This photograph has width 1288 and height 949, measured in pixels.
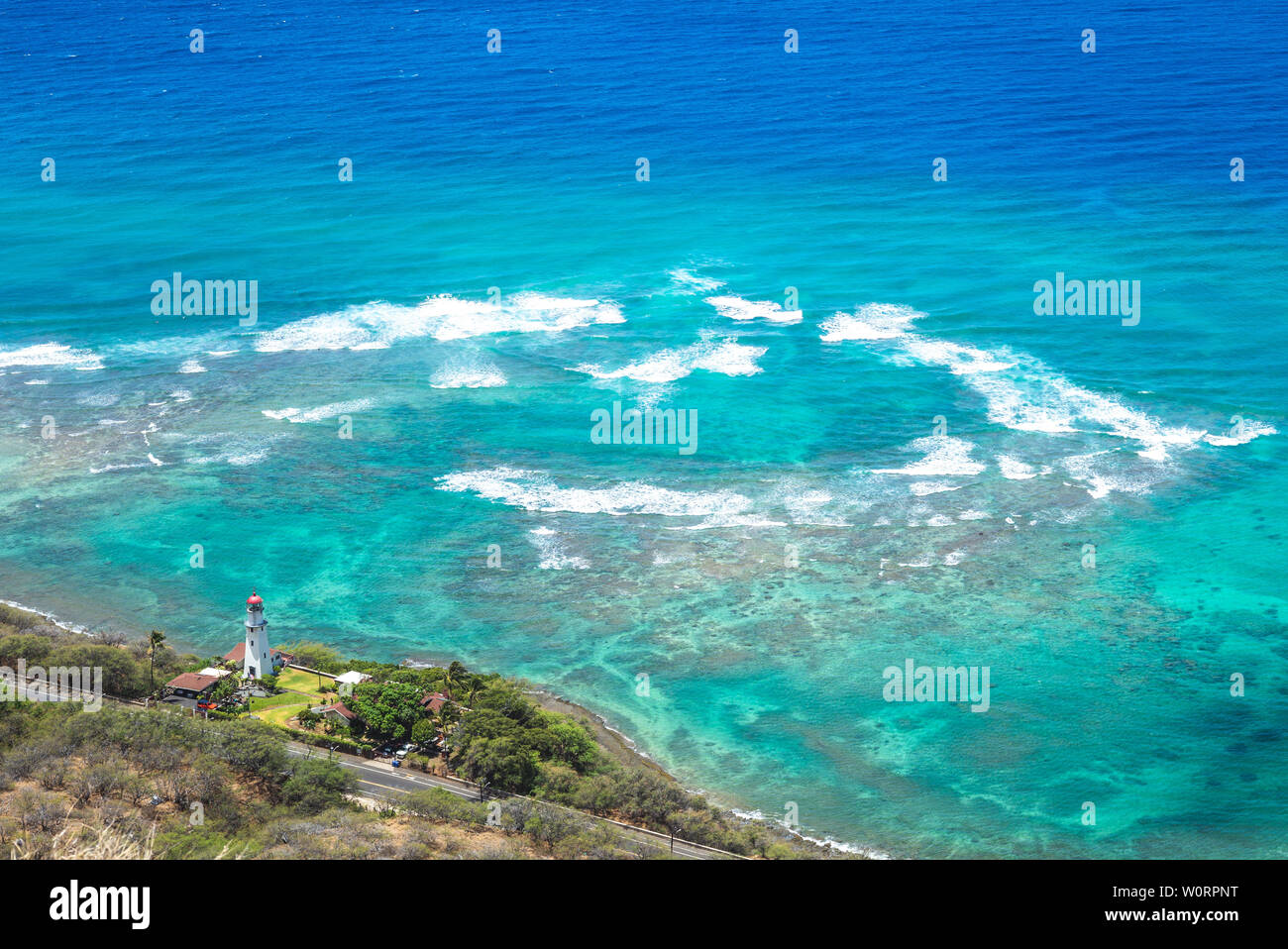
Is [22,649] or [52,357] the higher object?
[52,357]

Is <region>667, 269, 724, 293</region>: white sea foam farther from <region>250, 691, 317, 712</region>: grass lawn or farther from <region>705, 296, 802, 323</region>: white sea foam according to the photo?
<region>250, 691, 317, 712</region>: grass lawn

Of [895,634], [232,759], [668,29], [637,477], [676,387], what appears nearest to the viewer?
[232,759]

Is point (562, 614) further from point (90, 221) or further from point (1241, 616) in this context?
point (90, 221)

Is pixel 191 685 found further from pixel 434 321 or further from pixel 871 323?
pixel 871 323

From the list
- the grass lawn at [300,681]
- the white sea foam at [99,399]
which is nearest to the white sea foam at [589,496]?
the grass lawn at [300,681]

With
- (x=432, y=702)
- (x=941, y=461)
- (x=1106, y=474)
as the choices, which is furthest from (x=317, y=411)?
(x=1106, y=474)

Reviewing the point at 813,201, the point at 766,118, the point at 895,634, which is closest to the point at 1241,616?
the point at 895,634
